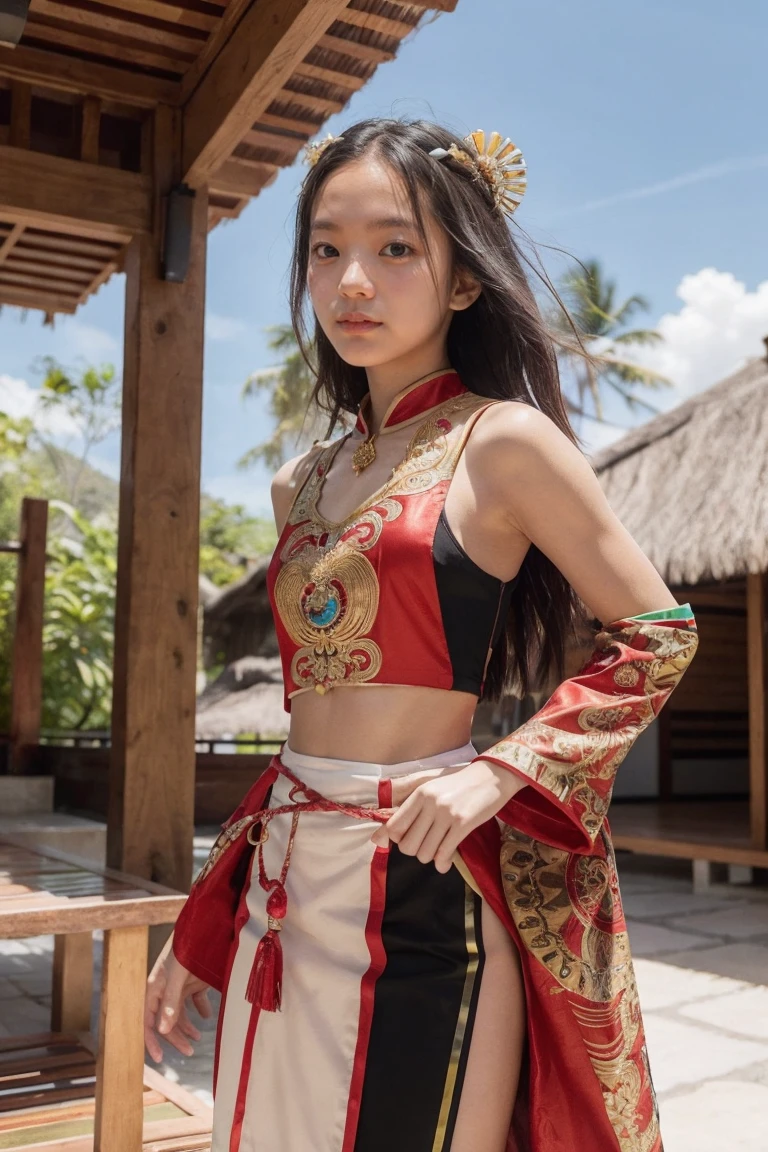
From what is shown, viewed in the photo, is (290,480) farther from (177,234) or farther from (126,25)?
(126,25)

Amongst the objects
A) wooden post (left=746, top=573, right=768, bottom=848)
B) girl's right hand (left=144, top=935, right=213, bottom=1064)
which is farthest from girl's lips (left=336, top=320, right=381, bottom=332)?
wooden post (left=746, top=573, right=768, bottom=848)

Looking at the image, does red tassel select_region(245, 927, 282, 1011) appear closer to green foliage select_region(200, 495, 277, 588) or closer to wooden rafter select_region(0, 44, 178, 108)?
Answer: wooden rafter select_region(0, 44, 178, 108)

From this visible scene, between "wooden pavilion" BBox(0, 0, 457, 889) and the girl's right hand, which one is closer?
the girl's right hand

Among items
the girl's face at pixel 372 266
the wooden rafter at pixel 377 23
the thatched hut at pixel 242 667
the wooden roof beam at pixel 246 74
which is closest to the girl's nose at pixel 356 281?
the girl's face at pixel 372 266

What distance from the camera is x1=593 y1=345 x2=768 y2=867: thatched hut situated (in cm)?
669

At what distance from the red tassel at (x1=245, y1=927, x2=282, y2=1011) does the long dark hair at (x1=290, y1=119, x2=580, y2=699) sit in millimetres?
399

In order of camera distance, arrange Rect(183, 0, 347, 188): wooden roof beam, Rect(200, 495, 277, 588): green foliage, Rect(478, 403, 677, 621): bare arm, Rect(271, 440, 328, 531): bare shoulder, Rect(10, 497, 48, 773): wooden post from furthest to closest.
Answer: Rect(200, 495, 277, 588): green foliage → Rect(10, 497, 48, 773): wooden post → Rect(183, 0, 347, 188): wooden roof beam → Rect(271, 440, 328, 531): bare shoulder → Rect(478, 403, 677, 621): bare arm

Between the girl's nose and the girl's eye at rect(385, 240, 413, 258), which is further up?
the girl's eye at rect(385, 240, 413, 258)

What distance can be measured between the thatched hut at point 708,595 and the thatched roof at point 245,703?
3525 millimetres

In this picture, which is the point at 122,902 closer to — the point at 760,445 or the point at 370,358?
the point at 370,358

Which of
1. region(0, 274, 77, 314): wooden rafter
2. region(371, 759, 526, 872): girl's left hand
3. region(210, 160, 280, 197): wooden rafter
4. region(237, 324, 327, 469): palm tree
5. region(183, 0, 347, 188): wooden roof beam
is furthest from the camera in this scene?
region(237, 324, 327, 469): palm tree

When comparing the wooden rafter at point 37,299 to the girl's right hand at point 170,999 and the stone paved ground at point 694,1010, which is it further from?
the girl's right hand at point 170,999

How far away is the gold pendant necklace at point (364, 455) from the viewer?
1.43 m

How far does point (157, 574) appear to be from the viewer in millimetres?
3205
